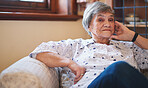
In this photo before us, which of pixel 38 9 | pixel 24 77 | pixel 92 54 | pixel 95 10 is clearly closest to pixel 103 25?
pixel 95 10

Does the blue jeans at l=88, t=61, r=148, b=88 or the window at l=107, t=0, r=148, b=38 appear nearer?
the blue jeans at l=88, t=61, r=148, b=88

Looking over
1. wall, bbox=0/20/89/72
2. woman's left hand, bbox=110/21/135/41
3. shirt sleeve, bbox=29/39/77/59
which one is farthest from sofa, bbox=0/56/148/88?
woman's left hand, bbox=110/21/135/41

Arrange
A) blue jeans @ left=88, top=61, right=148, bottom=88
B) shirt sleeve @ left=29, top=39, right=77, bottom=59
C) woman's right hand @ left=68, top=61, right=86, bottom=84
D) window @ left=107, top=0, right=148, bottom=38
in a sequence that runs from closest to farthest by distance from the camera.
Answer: blue jeans @ left=88, top=61, right=148, bottom=88, woman's right hand @ left=68, top=61, right=86, bottom=84, shirt sleeve @ left=29, top=39, right=77, bottom=59, window @ left=107, top=0, right=148, bottom=38

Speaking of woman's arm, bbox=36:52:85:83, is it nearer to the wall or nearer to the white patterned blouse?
the white patterned blouse

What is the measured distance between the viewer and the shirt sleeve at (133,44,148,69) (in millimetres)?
1521

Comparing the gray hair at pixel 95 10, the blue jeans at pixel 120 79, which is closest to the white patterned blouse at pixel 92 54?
the gray hair at pixel 95 10

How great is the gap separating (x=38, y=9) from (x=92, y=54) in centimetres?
91

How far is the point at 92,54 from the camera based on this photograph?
141 centimetres

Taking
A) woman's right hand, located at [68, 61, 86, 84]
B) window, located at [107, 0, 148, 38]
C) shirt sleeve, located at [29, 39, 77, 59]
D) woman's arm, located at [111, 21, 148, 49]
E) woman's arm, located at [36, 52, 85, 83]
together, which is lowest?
woman's right hand, located at [68, 61, 86, 84]

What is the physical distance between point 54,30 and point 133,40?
806 millimetres

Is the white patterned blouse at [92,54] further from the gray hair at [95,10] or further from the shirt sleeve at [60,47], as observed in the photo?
the gray hair at [95,10]

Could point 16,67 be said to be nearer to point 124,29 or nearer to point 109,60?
point 109,60

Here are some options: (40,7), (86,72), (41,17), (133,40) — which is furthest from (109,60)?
(40,7)

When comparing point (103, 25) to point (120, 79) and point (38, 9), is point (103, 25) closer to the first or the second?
point (120, 79)
